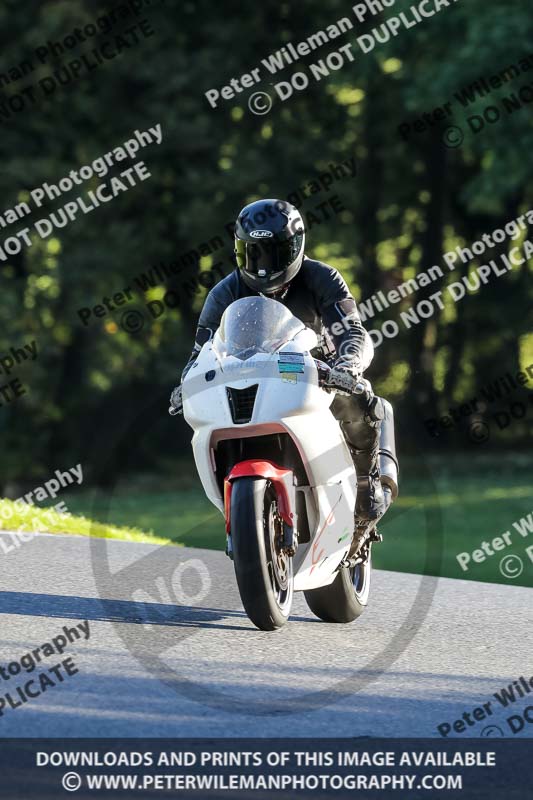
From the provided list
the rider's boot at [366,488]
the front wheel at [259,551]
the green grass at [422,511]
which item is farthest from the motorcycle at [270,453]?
the green grass at [422,511]

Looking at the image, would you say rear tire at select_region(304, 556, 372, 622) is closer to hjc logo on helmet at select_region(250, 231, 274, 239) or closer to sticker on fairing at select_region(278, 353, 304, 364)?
sticker on fairing at select_region(278, 353, 304, 364)

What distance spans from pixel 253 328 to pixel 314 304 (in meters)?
0.72

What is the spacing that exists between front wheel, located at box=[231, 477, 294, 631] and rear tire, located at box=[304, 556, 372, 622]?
2.52 feet

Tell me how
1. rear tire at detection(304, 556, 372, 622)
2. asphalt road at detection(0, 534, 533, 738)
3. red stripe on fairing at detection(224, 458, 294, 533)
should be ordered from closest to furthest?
asphalt road at detection(0, 534, 533, 738)
red stripe on fairing at detection(224, 458, 294, 533)
rear tire at detection(304, 556, 372, 622)

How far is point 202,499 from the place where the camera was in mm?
25016

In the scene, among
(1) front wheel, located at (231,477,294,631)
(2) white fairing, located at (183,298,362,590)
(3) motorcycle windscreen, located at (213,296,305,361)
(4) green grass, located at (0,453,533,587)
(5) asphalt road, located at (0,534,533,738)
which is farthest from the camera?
(4) green grass, located at (0,453,533,587)

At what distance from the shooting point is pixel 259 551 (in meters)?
5.76

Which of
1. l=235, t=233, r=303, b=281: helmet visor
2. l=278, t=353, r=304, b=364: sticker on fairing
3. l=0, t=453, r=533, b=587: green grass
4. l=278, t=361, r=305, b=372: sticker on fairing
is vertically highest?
l=235, t=233, r=303, b=281: helmet visor

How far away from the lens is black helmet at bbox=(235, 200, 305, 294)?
21.1ft

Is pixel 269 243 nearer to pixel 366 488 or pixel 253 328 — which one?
pixel 253 328

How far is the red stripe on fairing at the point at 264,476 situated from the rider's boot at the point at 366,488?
2.51ft

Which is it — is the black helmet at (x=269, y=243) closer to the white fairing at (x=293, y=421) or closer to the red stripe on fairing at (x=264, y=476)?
the white fairing at (x=293, y=421)

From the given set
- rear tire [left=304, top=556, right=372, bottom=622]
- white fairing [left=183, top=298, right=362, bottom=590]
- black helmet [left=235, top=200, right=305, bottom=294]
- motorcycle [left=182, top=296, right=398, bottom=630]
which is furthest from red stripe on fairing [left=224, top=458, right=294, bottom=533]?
black helmet [left=235, top=200, right=305, bottom=294]

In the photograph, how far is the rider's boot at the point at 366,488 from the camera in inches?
265
